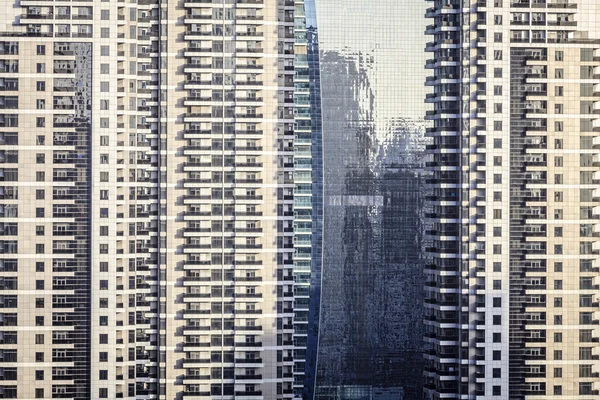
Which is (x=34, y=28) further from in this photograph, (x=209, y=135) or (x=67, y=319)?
(x=67, y=319)

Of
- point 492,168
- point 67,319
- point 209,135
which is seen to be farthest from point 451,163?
point 67,319

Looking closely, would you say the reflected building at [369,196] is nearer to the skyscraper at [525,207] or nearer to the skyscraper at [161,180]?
the skyscraper at [161,180]

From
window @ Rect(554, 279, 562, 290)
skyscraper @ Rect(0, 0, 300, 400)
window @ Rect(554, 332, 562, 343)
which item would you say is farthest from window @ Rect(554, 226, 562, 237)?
skyscraper @ Rect(0, 0, 300, 400)

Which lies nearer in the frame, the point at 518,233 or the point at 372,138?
the point at 518,233

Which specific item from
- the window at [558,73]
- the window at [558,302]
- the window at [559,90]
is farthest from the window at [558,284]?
the window at [558,73]

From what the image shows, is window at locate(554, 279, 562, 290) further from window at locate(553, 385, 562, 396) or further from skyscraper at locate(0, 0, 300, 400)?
skyscraper at locate(0, 0, 300, 400)

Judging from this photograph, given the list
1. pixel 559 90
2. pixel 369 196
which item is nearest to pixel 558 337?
pixel 559 90

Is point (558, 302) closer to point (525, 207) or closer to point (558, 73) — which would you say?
A: point (525, 207)
